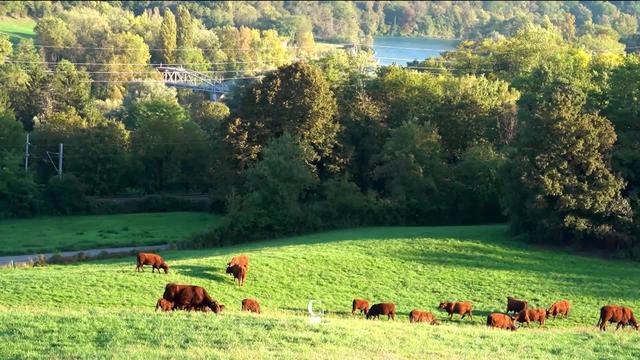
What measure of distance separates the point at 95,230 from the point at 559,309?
1547 inches

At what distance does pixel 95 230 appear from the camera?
66.5 meters

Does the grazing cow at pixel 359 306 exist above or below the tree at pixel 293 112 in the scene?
below

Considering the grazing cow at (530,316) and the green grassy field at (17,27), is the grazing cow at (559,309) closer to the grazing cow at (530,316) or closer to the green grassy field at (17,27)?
the grazing cow at (530,316)

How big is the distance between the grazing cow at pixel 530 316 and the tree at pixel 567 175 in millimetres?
15457

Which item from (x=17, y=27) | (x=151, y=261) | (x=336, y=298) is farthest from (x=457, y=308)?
(x=17, y=27)

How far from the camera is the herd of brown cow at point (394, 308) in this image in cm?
2922

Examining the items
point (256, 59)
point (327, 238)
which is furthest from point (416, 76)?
point (256, 59)

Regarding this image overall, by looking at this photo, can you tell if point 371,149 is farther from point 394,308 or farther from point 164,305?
point 164,305

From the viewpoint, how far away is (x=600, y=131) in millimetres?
51000

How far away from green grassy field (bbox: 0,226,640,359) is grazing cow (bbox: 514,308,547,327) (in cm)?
46

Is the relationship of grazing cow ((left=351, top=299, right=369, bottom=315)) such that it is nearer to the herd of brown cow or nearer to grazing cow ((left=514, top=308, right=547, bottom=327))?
the herd of brown cow

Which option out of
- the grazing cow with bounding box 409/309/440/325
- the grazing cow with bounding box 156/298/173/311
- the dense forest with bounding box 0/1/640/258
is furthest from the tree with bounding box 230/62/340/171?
the grazing cow with bounding box 156/298/173/311

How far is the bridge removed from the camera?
13100 cm

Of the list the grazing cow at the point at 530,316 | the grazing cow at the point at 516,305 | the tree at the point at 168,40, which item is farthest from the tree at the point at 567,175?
the tree at the point at 168,40
